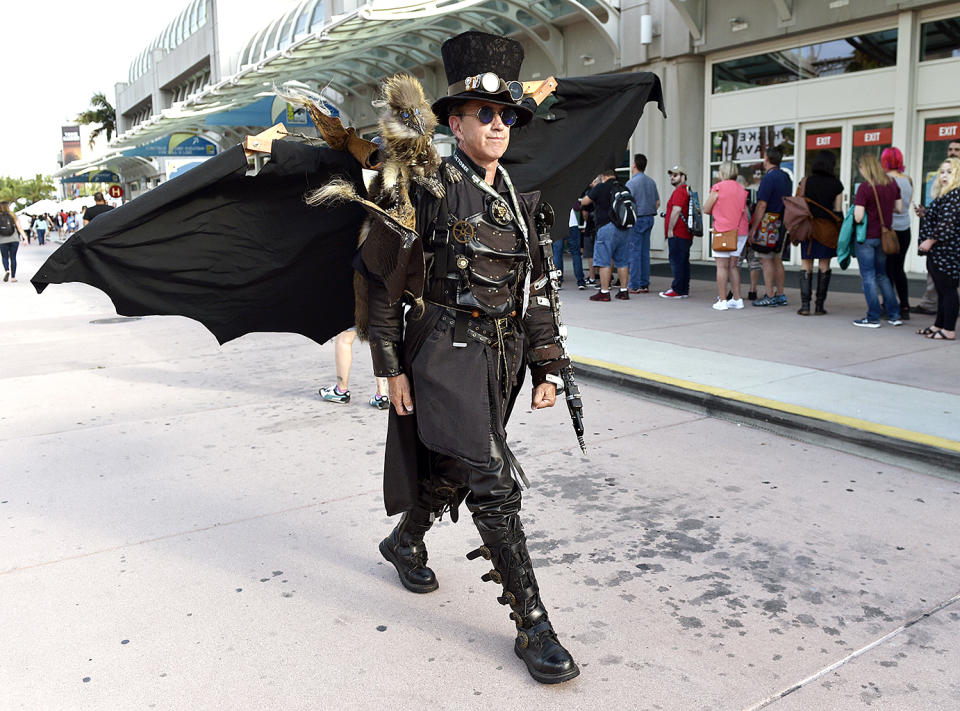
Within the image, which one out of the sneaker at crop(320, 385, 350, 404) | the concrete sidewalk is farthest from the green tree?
the sneaker at crop(320, 385, 350, 404)

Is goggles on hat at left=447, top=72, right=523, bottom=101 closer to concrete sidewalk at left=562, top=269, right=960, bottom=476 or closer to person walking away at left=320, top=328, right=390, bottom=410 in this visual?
concrete sidewalk at left=562, top=269, right=960, bottom=476

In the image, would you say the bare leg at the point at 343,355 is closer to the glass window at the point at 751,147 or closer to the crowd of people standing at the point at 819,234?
the crowd of people standing at the point at 819,234

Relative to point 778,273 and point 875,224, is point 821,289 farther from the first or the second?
point 875,224

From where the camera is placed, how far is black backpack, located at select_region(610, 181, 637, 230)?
11.2 metres

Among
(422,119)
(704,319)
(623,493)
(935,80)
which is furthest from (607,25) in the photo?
(422,119)

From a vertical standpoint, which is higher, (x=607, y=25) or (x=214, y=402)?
(x=607, y=25)

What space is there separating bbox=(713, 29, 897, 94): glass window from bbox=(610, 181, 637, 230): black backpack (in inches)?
196

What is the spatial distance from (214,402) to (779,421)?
4.25m

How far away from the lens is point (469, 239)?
300 cm

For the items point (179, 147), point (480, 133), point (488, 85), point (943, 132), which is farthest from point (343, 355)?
point (179, 147)

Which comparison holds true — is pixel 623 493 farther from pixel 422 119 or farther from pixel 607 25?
pixel 607 25

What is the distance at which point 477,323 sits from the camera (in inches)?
120

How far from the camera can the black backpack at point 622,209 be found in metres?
11.2

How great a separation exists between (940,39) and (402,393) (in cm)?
1226
